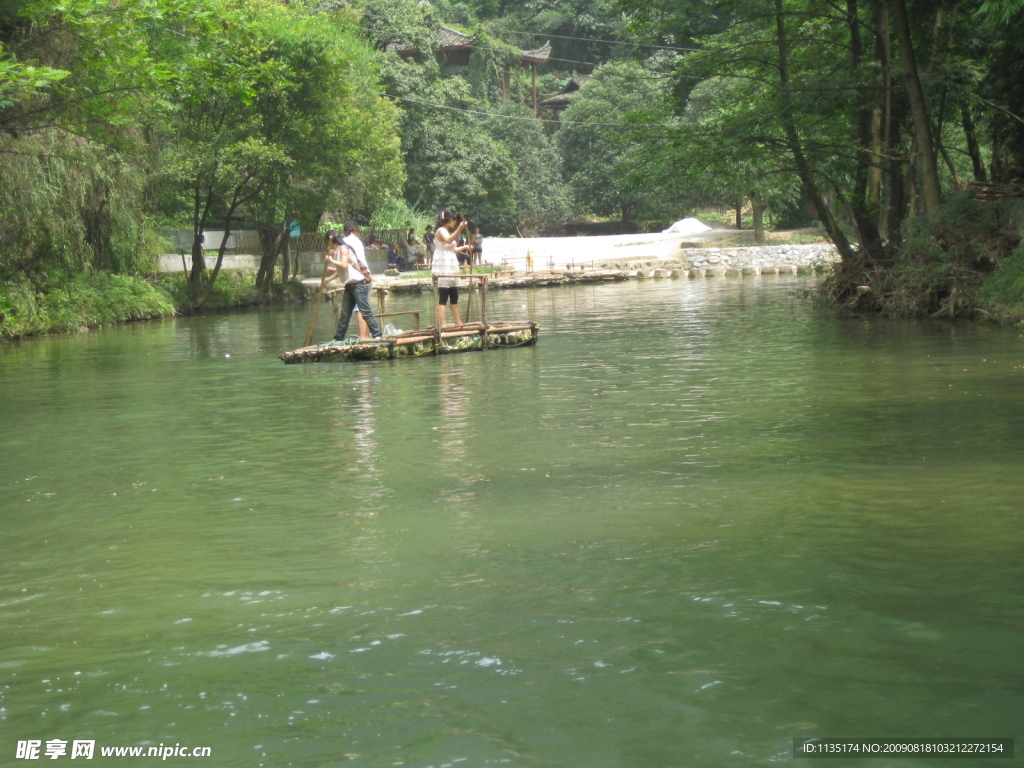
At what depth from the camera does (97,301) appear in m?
27.6

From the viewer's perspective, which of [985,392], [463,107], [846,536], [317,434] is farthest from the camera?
[463,107]

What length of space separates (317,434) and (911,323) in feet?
39.0

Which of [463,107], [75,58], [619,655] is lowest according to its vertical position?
[619,655]

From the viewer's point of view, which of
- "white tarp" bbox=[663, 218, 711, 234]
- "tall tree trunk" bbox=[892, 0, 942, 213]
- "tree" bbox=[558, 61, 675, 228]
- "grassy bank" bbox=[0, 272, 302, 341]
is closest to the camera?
"tall tree trunk" bbox=[892, 0, 942, 213]

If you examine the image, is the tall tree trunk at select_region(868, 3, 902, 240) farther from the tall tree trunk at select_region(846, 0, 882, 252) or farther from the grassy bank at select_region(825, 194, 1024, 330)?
the grassy bank at select_region(825, 194, 1024, 330)

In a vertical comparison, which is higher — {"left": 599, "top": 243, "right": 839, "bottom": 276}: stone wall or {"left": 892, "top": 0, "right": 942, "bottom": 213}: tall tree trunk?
{"left": 892, "top": 0, "right": 942, "bottom": 213}: tall tree trunk

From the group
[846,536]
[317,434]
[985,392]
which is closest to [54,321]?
[317,434]

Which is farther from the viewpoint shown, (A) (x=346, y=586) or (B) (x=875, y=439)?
(B) (x=875, y=439)

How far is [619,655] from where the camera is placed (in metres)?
4.42

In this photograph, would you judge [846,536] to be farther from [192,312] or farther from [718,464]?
[192,312]

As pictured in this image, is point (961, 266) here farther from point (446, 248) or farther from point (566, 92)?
point (566, 92)

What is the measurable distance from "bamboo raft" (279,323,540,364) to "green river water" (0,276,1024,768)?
4191mm

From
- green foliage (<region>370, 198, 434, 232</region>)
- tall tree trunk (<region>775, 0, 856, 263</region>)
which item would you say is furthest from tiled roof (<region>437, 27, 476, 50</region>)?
tall tree trunk (<region>775, 0, 856, 263</region>)

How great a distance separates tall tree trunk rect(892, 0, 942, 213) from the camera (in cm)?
1791
